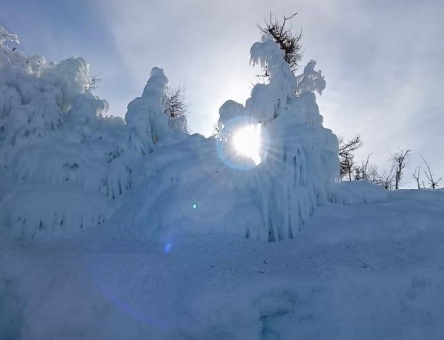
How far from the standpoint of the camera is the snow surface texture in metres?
11.2

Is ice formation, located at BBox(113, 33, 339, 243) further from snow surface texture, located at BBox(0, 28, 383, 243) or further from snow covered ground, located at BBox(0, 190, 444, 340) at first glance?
snow covered ground, located at BBox(0, 190, 444, 340)

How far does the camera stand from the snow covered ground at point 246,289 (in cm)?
772

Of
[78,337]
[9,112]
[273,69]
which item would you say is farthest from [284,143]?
[9,112]

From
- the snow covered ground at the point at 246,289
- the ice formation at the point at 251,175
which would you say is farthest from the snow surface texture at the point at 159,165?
the snow covered ground at the point at 246,289

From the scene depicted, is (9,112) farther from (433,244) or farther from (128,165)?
(433,244)

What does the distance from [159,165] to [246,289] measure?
6305 millimetres

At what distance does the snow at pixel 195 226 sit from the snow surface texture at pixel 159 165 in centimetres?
5

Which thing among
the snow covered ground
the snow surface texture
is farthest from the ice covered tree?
the snow covered ground

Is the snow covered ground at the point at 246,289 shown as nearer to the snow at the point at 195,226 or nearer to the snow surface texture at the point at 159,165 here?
the snow at the point at 195,226

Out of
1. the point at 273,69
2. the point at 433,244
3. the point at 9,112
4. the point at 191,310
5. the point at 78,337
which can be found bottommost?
the point at 78,337

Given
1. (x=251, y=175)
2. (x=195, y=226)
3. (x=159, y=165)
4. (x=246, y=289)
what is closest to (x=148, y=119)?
(x=159, y=165)

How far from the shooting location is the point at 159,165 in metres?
13.1

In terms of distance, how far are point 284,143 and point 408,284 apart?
5.69m

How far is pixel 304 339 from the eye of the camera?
7527mm
